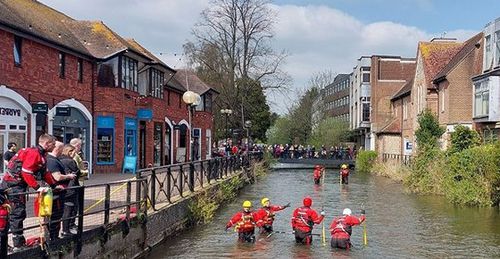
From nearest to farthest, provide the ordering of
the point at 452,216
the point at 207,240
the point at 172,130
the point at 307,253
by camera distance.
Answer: the point at 307,253
the point at 207,240
the point at 452,216
the point at 172,130

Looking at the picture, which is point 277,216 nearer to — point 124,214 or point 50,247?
point 124,214

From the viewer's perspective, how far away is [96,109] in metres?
28.5

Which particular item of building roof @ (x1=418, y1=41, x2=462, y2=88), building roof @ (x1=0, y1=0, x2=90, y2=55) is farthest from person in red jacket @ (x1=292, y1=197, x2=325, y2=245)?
building roof @ (x1=418, y1=41, x2=462, y2=88)

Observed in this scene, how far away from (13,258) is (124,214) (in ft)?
16.4

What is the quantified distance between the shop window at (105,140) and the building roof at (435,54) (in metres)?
22.9

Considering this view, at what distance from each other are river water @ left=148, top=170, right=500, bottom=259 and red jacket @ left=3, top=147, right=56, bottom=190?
5445 mm

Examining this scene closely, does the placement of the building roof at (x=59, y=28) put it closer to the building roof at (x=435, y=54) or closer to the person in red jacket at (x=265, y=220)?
the person in red jacket at (x=265, y=220)

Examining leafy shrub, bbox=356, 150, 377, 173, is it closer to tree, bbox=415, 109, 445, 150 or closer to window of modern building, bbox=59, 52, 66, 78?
tree, bbox=415, 109, 445, 150

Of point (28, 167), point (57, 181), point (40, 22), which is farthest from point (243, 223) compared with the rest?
point (40, 22)

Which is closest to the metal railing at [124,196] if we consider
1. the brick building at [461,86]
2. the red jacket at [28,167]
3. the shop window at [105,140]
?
the red jacket at [28,167]

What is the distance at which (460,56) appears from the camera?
41125 mm

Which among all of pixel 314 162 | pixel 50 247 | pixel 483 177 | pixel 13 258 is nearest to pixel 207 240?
pixel 50 247

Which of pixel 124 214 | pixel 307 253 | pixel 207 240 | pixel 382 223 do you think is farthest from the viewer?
pixel 382 223

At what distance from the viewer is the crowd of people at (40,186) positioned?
9.24 m
